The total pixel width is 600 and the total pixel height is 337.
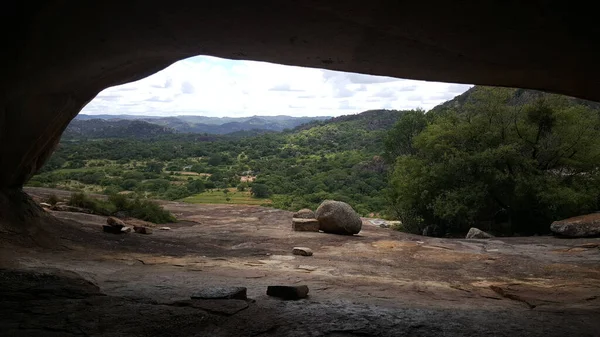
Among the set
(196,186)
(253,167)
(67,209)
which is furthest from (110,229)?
(253,167)

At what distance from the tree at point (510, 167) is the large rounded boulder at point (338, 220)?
16.4 ft

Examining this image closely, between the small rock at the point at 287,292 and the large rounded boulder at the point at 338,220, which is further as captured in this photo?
the large rounded boulder at the point at 338,220

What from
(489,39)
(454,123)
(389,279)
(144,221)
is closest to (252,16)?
(489,39)

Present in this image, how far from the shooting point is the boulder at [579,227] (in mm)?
12594

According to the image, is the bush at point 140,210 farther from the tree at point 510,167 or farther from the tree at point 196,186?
the tree at point 196,186

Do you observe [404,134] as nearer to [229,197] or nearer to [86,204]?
[229,197]

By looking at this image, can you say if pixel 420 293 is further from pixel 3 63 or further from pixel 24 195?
pixel 24 195

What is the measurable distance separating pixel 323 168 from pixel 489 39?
43.7 meters

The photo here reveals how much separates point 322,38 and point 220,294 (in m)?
2.77

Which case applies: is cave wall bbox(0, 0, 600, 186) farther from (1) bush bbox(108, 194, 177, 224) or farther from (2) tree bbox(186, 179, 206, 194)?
(2) tree bbox(186, 179, 206, 194)

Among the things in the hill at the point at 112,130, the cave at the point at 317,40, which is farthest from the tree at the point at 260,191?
the hill at the point at 112,130

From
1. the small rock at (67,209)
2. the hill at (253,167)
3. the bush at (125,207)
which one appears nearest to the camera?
the small rock at (67,209)

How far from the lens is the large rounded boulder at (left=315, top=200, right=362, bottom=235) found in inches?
499

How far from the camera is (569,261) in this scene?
29.7 feet
